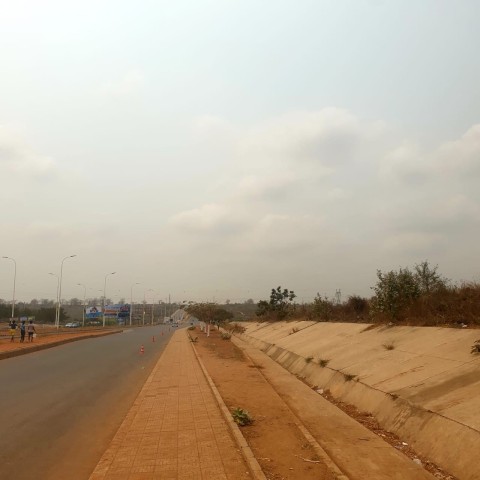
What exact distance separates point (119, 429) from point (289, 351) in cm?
1614

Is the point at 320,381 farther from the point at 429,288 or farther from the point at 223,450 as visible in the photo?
the point at 223,450

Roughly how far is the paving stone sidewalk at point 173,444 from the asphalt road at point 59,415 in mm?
375

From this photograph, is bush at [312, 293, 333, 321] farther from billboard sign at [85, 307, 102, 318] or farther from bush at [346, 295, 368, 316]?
billboard sign at [85, 307, 102, 318]

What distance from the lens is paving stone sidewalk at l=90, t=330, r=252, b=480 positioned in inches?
225

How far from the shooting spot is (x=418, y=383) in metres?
9.42

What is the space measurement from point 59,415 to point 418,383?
24.2ft

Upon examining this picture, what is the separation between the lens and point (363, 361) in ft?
44.5

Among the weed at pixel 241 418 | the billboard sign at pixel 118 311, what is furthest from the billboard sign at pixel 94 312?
the weed at pixel 241 418

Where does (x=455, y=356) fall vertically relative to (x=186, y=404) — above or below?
above

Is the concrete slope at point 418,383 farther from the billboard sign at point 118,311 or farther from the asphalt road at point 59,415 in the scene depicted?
the billboard sign at point 118,311

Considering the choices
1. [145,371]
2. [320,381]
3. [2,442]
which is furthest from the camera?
[145,371]

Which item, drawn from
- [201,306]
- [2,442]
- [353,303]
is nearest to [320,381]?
[2,442]

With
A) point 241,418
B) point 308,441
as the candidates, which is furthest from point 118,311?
point 308,441

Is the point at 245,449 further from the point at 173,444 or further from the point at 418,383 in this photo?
the point at 418,383
